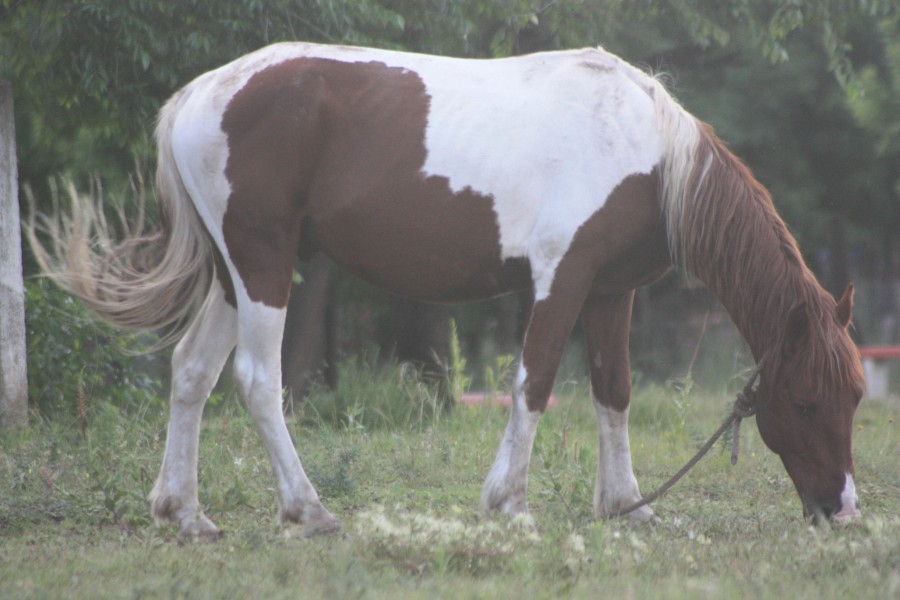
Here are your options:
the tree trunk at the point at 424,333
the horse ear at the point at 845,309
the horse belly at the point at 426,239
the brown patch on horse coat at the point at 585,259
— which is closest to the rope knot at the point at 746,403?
the horse ear at the point at 845,309

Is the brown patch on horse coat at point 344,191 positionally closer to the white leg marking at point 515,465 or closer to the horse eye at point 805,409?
the white leg marking at point 515,465

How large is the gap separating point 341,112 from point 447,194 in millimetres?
576

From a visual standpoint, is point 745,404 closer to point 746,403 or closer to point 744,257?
point 746,403

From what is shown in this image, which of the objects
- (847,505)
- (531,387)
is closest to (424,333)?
(531,387)

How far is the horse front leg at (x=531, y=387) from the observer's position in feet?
14.3

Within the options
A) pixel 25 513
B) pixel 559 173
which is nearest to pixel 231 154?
pixel 559 173

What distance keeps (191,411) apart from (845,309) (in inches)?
106

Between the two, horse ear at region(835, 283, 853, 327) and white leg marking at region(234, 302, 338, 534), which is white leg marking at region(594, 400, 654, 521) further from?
white leg marking at region(234, 302, 338, 534)

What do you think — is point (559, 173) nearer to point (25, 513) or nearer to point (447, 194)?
point (447, 194)

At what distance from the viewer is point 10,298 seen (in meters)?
6.51

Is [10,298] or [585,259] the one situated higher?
[585,259]

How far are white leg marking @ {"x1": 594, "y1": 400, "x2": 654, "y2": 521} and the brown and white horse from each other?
0.53 meters

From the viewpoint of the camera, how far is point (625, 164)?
4.41 metres

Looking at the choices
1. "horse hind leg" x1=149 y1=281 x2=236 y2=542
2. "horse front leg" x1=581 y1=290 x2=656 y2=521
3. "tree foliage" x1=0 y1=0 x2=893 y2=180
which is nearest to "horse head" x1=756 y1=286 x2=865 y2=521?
"horse front leg" x1=581 y1=290 x2=656 y2=521
